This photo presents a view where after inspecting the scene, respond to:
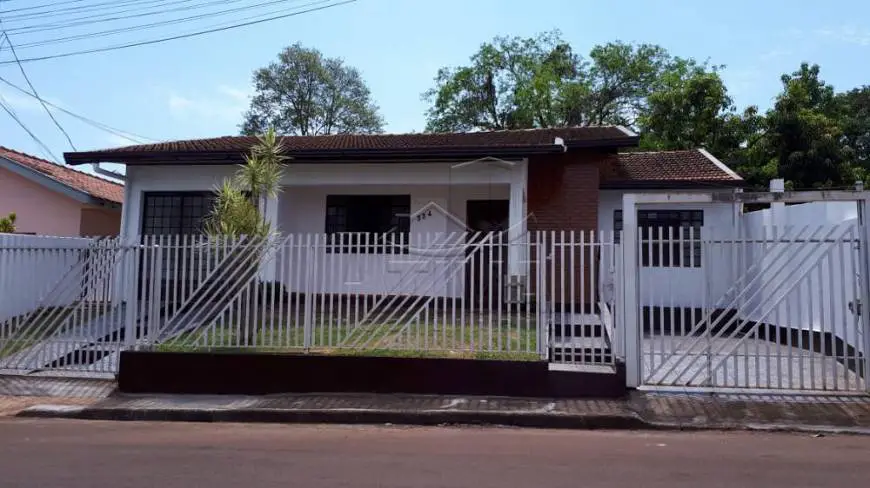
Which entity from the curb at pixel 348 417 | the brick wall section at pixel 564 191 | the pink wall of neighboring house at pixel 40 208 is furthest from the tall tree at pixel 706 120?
the pink wall of neighboring house at pixel 40 208

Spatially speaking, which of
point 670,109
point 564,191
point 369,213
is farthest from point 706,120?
point 369,213

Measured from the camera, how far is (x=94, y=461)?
5059 millimetres

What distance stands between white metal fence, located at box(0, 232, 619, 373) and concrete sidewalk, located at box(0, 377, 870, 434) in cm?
60

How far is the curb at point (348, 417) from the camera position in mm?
6348

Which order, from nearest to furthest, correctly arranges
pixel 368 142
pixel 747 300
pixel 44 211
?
pixel 747 300 < pixel 368 142 < pixel 44 211

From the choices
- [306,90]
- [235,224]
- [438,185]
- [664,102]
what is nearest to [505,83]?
[306,90]

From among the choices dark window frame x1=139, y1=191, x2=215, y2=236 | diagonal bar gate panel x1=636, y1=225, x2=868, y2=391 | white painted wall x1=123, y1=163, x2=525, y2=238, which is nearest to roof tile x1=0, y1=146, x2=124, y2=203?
dark window frame x1=139, y1=191, x2=215, y2=236

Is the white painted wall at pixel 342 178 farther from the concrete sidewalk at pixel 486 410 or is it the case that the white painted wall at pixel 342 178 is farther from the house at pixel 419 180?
the concrete sidewalk at pixel 486 410

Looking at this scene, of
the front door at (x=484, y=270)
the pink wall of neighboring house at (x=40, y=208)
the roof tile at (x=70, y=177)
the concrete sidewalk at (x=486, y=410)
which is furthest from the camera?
the pink wall of neighboring house at (x=40, y=208)

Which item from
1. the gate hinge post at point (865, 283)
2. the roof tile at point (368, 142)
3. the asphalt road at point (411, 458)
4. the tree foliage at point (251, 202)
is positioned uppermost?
the roof tile at point (368, 142)

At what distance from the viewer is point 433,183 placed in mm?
12328

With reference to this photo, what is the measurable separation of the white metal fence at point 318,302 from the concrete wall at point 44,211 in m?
8.16

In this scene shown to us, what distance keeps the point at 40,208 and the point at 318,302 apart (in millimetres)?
11891

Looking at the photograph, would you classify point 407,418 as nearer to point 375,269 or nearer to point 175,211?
point 375,269
